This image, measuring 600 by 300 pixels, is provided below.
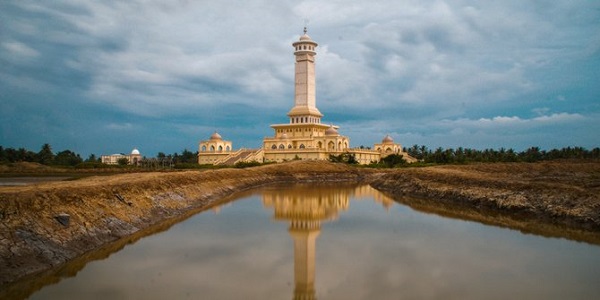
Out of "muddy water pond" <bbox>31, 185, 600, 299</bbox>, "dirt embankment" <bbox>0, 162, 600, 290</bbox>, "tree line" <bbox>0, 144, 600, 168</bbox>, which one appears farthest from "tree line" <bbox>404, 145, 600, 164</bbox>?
"muddy water pond" <bbox>31, 185, 600, 299</bbox>

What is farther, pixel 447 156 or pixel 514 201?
pixel 447 156

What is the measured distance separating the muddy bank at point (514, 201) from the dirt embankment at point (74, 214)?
14253 mm

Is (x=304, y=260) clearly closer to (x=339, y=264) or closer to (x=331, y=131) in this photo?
(x=339, y=264)

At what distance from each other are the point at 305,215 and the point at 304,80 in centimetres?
5180

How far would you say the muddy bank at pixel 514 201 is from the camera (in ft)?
Answer: 65.7

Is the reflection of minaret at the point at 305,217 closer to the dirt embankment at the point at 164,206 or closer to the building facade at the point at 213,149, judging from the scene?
the dirt embankment at the point at 164,206

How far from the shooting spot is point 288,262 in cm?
1477

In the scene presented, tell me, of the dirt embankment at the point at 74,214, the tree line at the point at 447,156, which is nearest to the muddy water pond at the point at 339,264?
the dirt embankment at the point at 74,214

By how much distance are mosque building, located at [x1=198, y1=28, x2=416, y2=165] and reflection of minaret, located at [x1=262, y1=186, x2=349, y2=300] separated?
30.1m

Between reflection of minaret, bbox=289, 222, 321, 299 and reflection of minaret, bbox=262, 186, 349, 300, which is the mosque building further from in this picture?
reflection of minaret, bbox=289, 222, 321, 299

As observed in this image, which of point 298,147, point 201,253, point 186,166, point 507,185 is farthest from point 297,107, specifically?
point 201,253

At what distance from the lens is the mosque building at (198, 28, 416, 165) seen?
224 feet

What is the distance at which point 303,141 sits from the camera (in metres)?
70.5

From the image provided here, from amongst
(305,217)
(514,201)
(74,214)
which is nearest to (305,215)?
(305,217)
